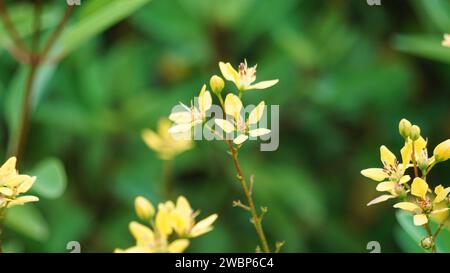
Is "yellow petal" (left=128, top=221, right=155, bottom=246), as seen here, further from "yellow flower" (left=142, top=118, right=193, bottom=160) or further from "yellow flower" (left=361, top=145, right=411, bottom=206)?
"yellow flower" (left=142, top=118, right=193, bottom=160)

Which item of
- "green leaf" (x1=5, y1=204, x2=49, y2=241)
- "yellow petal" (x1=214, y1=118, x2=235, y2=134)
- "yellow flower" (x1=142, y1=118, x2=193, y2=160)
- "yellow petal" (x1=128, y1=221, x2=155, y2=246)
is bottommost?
"yellow petal" (x1=128, y1=221, x2=155, y2=246)

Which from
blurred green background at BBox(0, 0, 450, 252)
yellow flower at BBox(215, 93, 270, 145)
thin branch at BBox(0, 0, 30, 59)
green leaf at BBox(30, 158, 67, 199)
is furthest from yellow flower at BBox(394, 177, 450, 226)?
blurred green background at BBox(0, 0, 450, 252)

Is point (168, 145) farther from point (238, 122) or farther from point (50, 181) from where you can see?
point (238, 122)

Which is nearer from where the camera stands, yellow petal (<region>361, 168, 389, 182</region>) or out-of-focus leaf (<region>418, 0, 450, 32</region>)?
yellow petal (<region>361, 168, 389, 182</region>)

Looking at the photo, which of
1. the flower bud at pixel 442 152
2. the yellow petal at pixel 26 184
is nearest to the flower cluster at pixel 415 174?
the flower bud at pixel 442 152

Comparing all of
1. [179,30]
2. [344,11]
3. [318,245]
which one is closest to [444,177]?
[318,245]

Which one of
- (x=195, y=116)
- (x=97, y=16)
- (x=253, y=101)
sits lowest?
(x=195, y=116)

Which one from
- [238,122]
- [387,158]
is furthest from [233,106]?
[387,158]
